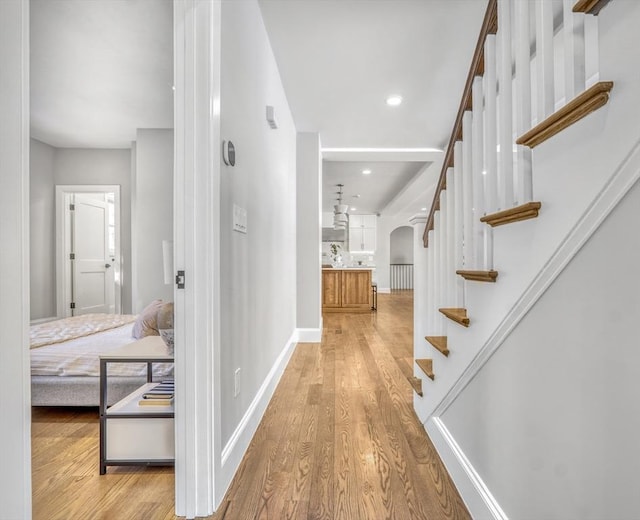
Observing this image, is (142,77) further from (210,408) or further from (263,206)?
(210,408)

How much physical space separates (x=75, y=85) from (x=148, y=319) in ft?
8.66

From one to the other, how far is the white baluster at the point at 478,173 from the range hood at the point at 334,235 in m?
8.18

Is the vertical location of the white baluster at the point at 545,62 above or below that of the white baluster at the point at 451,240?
above

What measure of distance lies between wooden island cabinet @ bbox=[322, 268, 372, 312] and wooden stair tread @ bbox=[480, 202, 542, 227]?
581 centimetres

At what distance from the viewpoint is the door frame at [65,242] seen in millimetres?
5109

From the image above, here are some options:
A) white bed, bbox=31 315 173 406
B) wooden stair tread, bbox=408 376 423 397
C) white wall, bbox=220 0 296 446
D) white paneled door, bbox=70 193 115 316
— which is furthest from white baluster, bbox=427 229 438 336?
white paneled door, bbox=70 193 115 316

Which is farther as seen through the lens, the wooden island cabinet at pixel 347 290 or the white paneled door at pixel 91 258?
the wooden island cabinet at pixel 347 290

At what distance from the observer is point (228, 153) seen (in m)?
1.54

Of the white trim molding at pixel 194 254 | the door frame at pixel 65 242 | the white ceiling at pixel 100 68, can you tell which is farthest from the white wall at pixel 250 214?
the door frame at pixel 65 242

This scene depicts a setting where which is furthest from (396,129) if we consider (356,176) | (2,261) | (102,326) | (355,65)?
(2,261)

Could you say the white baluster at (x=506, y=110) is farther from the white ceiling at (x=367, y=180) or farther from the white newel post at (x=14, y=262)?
the white ceiling at (x=367, y=180)

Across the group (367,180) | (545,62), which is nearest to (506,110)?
(545,62)

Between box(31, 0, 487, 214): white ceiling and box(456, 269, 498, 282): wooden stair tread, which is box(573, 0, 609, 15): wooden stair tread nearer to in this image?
box(456, 269, 498, 282): wooden stair tread

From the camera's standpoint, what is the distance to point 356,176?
22.3ft
